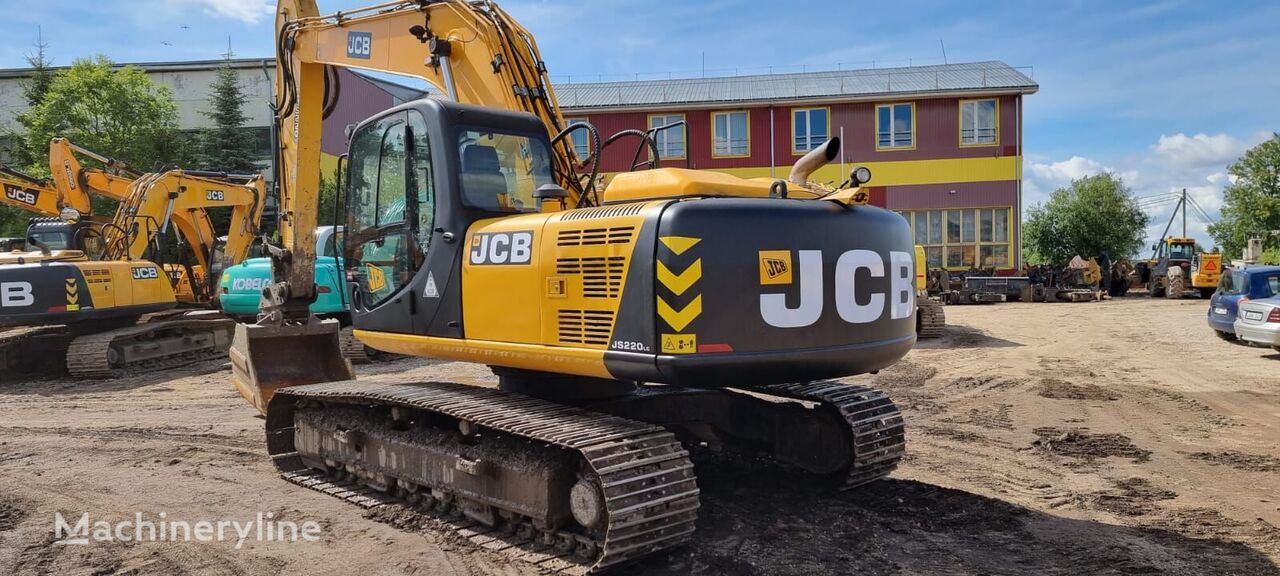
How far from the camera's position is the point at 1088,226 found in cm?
4225

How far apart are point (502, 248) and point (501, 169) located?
0.76 meters

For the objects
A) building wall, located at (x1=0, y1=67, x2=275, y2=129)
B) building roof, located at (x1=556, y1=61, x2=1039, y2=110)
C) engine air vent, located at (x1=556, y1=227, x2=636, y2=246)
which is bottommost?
engine air vent, located at (x1=556, y1=227, x2=636, y2=246)

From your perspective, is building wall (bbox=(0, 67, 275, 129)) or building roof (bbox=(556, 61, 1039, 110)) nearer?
building roof (bbox=(556, 61, 1039, 110))

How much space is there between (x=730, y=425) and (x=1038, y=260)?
4264cm

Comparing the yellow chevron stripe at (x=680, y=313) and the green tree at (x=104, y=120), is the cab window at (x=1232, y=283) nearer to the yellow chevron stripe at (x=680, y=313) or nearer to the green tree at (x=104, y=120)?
the yellow chevron stripe at (x=680, y=313)

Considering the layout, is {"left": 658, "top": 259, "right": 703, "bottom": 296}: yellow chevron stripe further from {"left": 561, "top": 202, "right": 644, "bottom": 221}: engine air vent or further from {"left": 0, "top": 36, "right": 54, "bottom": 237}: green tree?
{"left": 0, "top": 36, "right": 54, "bottom": 237}: green tree

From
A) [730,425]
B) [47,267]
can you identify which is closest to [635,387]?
[730,425]

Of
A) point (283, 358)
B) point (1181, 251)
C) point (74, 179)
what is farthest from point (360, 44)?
point (1181, 251)

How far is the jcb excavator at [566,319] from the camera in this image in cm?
409

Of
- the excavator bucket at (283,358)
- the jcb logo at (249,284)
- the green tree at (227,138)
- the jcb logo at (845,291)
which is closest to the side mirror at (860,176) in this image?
the jcb logo at (845,291)

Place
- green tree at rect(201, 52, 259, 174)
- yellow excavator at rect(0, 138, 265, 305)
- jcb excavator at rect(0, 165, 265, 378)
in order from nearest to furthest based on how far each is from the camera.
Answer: jcb excavator at rect(0, 165, 265, 378) → yellow excavator at rect(0, 138, 265, 305) → green tree at rect(201, 52, 259, 174)

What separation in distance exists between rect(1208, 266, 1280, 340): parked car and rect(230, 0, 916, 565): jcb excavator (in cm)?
1265

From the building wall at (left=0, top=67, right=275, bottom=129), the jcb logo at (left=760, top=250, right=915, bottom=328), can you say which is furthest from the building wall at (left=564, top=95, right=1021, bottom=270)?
the jcb logo at (left=760, top=250, right=915, bottom=328)

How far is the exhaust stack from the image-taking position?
4.73 m
